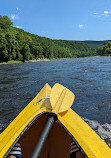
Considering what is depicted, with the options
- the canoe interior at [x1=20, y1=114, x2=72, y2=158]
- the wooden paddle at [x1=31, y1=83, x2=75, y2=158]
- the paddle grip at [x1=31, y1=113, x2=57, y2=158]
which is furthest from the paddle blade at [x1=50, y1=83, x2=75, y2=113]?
the canoe interior at [x1=20, y1=114, x2=72, y2=158]

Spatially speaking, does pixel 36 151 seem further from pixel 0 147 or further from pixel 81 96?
pixel 81 96

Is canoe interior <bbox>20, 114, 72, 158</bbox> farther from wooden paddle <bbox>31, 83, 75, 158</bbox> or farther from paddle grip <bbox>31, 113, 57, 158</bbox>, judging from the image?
paddle grip <bbox>31, 113, 57, 158</bbox>

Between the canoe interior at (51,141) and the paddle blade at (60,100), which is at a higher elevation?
the paddle blade at (60,100)

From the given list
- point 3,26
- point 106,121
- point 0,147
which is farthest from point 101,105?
point 3,26

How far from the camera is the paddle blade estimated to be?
233 centimetres

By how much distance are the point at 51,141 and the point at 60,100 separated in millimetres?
919

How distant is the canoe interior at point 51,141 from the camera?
2746 millimetres

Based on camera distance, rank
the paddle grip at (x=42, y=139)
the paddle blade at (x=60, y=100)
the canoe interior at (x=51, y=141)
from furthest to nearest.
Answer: the canoe interior at (x=51, y=141) → the paddle blade at (x=60, y=100) → the paddle grip at (x=42, y=139)

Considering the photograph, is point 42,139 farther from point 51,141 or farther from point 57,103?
point 51,141

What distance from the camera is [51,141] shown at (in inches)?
111

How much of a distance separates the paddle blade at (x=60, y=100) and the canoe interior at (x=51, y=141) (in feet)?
1.62

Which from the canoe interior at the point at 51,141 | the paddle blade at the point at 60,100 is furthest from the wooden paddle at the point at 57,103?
the canoe interior at the point at 51,141

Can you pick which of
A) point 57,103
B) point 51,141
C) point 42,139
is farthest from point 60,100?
point 42,139

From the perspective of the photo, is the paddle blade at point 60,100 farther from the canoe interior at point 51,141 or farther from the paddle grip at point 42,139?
the canoe interior at point 51,141
